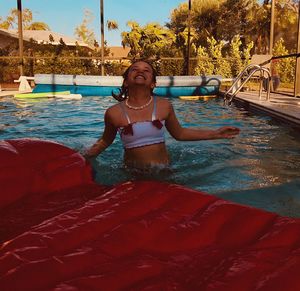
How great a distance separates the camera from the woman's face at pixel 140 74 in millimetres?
3266

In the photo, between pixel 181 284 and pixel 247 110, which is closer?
pixel 181 284

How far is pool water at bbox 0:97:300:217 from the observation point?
368 cm

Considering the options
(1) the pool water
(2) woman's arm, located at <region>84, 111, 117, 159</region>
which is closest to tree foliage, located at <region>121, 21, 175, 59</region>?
(1) the pool water

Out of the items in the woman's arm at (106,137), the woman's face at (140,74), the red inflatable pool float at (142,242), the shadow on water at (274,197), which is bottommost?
the shadow on water at (274,197)

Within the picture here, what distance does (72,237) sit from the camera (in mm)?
1923

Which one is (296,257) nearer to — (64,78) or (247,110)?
(247,110)

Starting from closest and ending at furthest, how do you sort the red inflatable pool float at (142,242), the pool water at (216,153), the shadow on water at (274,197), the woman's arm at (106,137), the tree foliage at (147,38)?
the red inflatable pool float at (142,242) < the shadow on water at (274,197) < the woman's arm at (106,137) < the pool water at (216,153) < the tree foliage at (147,38)

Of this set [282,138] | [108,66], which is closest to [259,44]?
[108,66]

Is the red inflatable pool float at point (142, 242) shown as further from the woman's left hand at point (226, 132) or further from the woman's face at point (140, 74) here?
the woman's face at point (140, 74)

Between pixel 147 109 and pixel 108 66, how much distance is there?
1788 cm

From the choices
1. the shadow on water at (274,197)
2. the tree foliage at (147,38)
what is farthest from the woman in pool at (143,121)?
the tree foliage at (147,38)

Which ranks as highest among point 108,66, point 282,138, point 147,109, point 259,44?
point 259,44

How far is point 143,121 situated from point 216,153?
226cm

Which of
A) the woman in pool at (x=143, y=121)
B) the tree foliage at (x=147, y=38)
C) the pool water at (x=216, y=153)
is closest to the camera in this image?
the woman in pool at (x=143, y=121)
